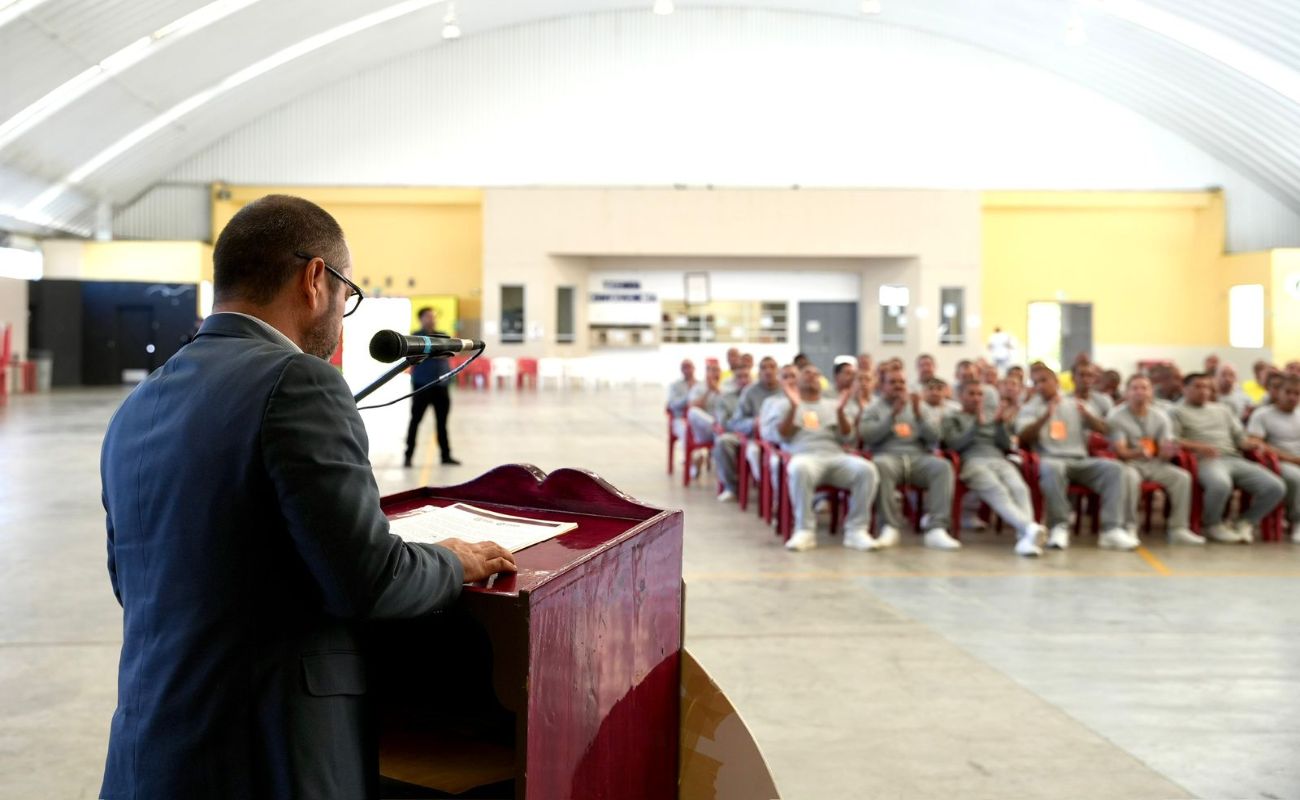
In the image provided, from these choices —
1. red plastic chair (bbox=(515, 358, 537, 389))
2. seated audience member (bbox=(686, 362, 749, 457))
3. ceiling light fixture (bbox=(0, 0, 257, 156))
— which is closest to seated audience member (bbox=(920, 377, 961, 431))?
seated audience member (bbox=(686, 362, 749, 457))

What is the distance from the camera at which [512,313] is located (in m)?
28.0

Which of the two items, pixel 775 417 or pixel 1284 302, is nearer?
pixel 775 417

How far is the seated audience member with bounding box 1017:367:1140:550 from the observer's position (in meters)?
7.87

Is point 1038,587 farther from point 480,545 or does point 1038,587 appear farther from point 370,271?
point 370,271

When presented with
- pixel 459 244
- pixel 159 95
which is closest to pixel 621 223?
pixel 459 244

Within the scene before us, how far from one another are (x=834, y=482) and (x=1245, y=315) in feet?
79.8

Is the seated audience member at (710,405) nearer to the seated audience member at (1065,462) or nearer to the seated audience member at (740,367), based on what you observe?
the seated audience member at (740,367)

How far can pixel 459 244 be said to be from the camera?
95.9 feet

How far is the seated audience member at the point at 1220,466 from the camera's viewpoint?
26.9 feet

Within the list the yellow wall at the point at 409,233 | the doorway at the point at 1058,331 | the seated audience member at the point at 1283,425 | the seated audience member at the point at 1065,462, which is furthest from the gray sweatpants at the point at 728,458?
the doorway at the point at 1058,331

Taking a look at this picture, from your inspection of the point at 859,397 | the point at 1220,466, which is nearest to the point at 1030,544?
the point at 859,397

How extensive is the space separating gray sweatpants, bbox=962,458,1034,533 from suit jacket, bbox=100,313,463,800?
6.64 metres

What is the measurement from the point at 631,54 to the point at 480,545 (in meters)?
28.7

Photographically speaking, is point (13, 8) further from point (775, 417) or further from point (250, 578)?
point (250, 578)
